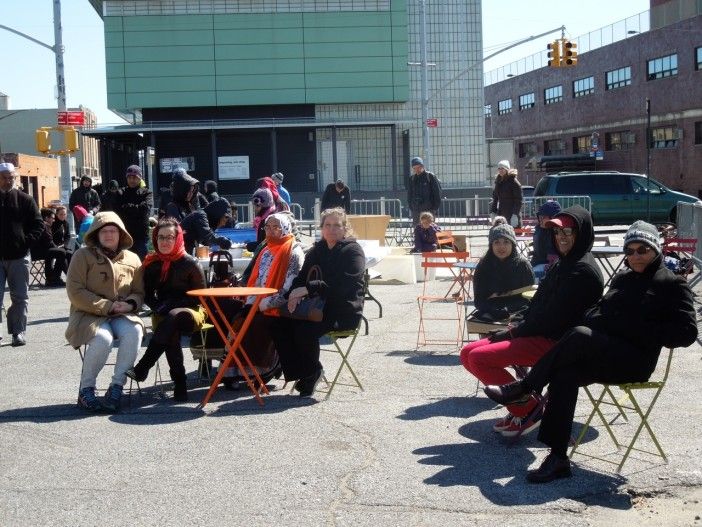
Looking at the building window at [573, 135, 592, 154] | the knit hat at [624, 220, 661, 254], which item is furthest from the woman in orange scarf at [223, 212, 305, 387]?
the building window at [573, 135, 592, 154]

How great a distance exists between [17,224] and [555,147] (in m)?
57.1

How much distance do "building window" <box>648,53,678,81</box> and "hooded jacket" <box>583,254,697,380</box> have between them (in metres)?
46.6

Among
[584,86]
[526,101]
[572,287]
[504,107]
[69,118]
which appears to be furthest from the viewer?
[504,107]

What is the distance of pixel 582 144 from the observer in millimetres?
62062

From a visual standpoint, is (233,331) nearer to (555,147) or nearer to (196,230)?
(196,230)

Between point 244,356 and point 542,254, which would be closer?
point 244,356

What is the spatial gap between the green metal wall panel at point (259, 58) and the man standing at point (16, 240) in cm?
3385

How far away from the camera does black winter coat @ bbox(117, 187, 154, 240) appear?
13984 mm

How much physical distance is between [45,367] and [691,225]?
401 inches

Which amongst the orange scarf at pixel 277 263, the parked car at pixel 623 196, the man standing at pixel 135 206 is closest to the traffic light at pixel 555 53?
the parked car at pixel 623 196

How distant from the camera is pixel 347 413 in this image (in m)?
8.02

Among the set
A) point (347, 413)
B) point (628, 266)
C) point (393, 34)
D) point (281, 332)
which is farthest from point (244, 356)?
point (393, 34)

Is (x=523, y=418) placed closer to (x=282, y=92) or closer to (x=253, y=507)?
(x=253, y=507)

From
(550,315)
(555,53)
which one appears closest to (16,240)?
(550,315)
